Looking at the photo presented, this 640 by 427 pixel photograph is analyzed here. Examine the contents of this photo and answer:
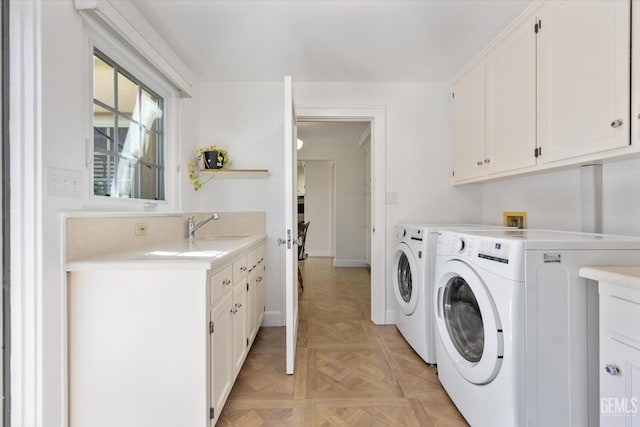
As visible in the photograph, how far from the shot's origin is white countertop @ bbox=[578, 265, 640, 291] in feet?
2.88

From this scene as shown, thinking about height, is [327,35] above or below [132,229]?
above

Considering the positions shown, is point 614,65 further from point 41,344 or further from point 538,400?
point 41,344

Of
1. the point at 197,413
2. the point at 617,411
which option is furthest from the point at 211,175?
the point at 617,411

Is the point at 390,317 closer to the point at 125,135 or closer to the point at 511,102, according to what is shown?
the point at 511,102

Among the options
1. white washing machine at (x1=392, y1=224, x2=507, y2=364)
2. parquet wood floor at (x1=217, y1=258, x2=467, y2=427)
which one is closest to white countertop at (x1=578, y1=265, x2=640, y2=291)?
white washing machine at (x1=392, y1=224, x2=507, y2=364)

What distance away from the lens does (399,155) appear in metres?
2.65

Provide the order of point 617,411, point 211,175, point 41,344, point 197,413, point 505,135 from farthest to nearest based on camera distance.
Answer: point 211,175, point 505,135, point 197,413, point 41,344, point 617,411

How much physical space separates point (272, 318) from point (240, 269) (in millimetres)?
1095

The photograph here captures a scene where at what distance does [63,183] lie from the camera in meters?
1.16

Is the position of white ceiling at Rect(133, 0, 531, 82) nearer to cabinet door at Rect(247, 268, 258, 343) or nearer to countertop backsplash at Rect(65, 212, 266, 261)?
countertop backsplash at Rect(65, 212, 266, 261)

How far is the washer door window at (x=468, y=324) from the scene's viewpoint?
46.1 inches

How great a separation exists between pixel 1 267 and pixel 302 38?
6.37ft

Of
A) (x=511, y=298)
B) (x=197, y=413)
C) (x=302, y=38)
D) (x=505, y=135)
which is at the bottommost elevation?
(x=197, y=413)

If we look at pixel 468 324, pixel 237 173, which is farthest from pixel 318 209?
pixel 468 324
